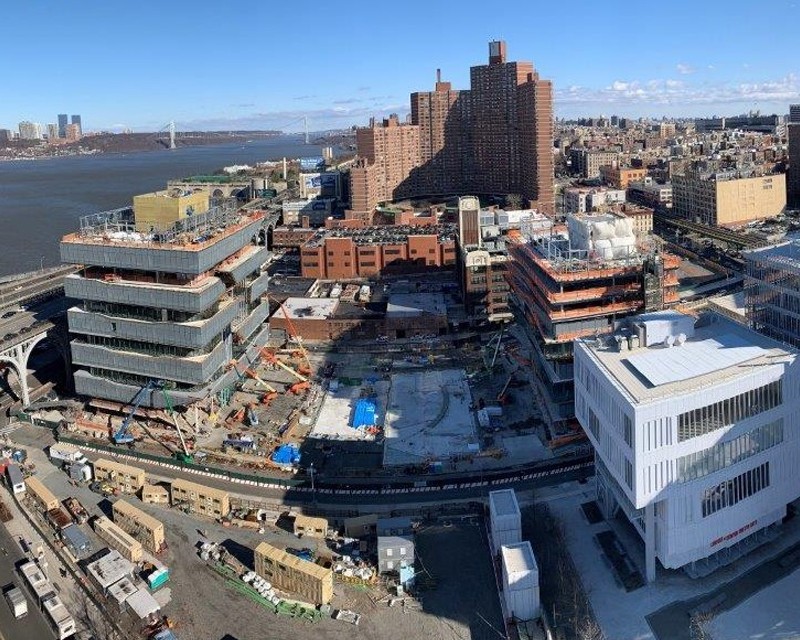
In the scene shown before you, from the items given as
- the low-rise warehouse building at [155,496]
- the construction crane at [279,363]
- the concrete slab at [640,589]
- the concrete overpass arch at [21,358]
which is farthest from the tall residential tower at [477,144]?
the concrete slab at [640,589]

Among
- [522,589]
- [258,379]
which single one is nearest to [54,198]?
[258,379]

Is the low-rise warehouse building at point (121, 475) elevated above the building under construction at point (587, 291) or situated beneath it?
situated beneath

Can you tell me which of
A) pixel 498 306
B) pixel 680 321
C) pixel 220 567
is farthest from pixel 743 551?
pixel 498 306

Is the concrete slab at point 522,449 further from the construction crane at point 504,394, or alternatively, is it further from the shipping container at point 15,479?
the shipping container at point 15,479

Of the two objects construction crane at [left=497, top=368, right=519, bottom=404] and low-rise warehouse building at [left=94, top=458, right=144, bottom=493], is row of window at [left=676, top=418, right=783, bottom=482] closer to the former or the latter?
construction crane at [left=497, top=368, right=519, bottom=404]

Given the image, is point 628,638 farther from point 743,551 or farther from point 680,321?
point 680,321

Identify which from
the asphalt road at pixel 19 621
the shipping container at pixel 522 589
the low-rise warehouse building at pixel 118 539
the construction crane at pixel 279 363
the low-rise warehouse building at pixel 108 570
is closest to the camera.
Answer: the shipping container at pixel 522 589
